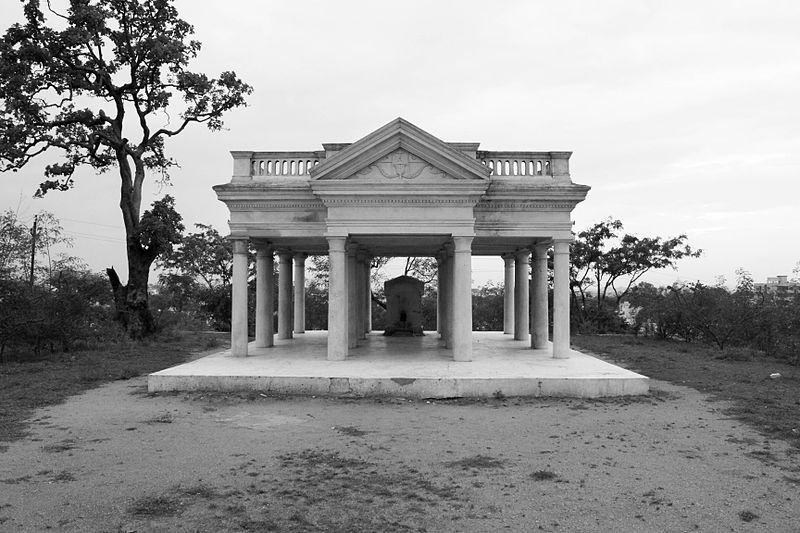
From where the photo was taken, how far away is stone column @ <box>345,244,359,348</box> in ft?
55.2

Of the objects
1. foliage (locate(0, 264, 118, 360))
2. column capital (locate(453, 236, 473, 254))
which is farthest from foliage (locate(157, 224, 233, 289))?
column capital (locate(453, 236, 473, 254))

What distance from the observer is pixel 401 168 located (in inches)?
543

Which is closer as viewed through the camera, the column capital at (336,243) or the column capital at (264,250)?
the column capital at (336,243)

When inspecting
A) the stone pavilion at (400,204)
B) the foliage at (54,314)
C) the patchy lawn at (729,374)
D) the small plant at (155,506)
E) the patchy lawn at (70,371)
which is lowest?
the patchy lawn at (729,374)

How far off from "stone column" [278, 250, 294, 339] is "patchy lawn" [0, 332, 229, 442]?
324cm

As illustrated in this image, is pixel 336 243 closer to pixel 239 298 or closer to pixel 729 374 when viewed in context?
pixel 239 298

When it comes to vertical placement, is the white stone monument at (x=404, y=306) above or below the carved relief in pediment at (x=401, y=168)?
below

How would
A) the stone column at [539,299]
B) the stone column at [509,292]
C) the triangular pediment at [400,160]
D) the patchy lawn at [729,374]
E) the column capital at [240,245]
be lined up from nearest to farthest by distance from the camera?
the patchy lawn at [729,374] → the triangular pediment at [400,160] → the column capital at [240,245] → the stone column at [539,299] → the stone column at [509,292]

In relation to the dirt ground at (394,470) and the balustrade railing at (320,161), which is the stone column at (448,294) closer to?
the balustrade railing at (320,161)

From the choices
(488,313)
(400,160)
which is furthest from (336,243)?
(488,313)

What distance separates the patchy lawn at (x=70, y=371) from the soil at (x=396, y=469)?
54 centimetres

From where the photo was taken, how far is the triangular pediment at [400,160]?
13.5m

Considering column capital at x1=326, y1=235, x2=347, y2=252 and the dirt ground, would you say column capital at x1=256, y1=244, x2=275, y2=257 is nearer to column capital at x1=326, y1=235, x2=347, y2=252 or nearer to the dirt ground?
column capital at x1=326, y1=235, x2=347, y2=252

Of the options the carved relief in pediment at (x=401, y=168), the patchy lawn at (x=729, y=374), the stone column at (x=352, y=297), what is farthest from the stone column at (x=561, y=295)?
the stone column at (x=352, y=297)
